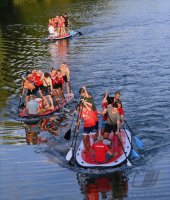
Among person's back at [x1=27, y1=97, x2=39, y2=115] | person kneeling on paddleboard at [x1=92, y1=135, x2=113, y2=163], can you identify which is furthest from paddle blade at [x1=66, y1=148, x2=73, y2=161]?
person's back at [x1=27, y1=97, x2=39, y2=115]

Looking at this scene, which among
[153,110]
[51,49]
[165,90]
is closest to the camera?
[153,110]

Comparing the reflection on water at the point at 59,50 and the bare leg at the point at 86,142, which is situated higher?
the bare leg at the point at 86,142

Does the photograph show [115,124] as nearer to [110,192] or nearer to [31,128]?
[110,192]

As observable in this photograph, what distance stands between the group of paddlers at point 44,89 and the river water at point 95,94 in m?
1.04

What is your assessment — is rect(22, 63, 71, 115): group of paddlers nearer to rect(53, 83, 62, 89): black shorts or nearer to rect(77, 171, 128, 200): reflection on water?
rect(53, 83, 62, 89): black shorts

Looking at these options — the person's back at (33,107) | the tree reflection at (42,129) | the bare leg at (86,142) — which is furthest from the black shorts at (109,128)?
the person's back at (33,107)

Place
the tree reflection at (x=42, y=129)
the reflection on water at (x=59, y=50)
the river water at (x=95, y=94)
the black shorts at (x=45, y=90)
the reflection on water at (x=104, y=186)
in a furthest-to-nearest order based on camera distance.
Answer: the reflection on water at (x=59, y=50) → the black shorts at (x=45, y=90) → the tree reflection at (x=42, y=129) → the river water at (x=95, y=94) → the reflection on water at (x=104, y=186)

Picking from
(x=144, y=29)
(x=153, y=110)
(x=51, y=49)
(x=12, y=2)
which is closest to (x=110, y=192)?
(x=153, y=110)

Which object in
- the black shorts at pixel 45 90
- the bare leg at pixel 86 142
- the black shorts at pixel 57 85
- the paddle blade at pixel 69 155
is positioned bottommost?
the paddle blade at pixel 69 155

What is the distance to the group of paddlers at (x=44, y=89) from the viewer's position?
73.7ft

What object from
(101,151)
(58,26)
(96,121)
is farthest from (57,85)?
(58,26)

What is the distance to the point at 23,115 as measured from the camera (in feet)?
72.2

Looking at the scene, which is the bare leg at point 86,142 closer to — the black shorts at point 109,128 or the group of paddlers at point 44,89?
the black shorts at point 109,128

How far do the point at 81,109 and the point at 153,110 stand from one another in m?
6.88
